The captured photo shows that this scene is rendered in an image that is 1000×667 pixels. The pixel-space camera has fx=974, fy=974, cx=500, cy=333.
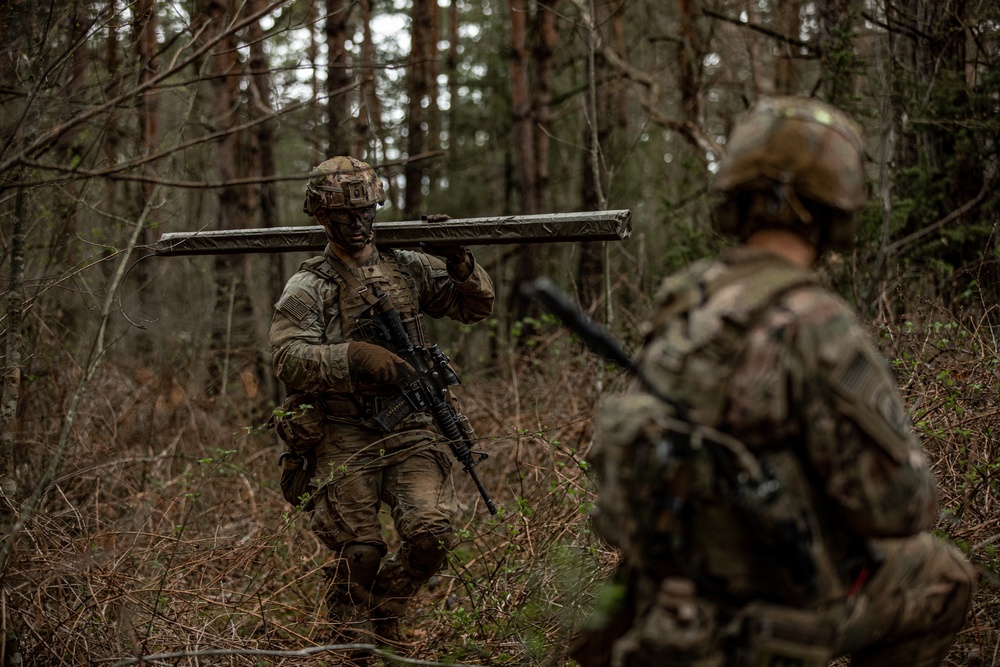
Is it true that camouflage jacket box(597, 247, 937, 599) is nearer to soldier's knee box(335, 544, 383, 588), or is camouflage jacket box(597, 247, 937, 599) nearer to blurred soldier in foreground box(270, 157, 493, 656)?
blurred soldier in foreground box(270, 157, 493, 656)

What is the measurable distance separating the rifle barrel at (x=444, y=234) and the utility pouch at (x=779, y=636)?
234cm

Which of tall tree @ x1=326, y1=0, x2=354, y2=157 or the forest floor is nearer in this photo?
the forest floor

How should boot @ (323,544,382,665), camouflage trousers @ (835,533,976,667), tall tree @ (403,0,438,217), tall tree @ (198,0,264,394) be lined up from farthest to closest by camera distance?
tall tree @ (403,0,438,217) → tall tree @ (198,0,264,394) → boot @ (323,544,382,665) → camouflage trousers @ (835,533,976,667)

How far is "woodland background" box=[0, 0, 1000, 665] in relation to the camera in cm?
443

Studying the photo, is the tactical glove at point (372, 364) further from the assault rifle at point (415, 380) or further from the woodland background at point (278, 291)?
the woodland background at point (278, 291)

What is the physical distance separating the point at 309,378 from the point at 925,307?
4.39 m

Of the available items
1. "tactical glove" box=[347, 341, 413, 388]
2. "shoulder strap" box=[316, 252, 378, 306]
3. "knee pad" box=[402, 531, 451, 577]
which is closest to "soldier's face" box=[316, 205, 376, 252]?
"shoulder strap" box=[316, 252, 378, 306]

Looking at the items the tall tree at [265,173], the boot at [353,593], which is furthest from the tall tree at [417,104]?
the boot at [353,593]

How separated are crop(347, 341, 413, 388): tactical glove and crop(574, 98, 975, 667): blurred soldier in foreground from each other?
2412 millimetres

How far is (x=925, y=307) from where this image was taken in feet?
22.4

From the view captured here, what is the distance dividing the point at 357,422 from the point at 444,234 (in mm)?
1131

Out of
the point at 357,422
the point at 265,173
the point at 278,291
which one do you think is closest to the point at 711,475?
the point at 357,422

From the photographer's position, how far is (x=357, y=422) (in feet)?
17.4

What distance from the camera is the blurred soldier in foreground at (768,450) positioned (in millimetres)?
2387
